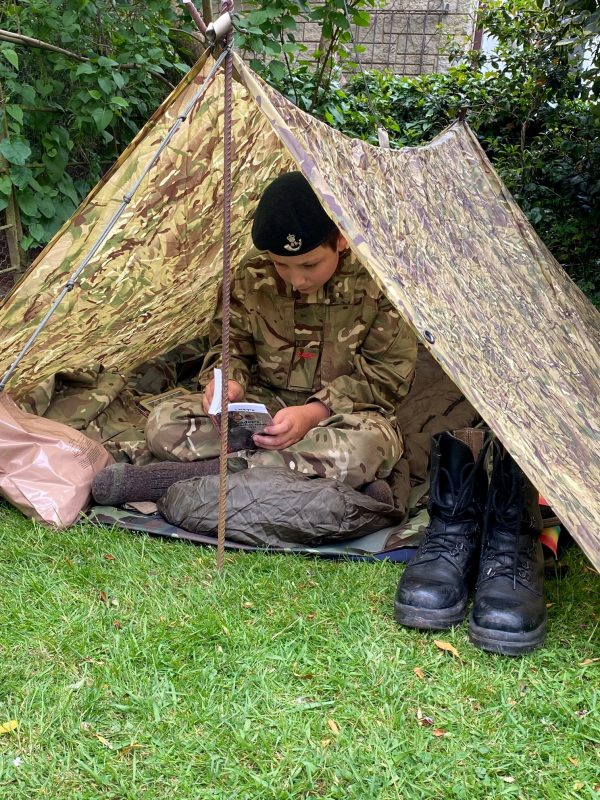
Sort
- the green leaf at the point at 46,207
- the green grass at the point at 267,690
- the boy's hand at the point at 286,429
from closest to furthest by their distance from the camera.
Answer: the green grass at the point at 267,690, the boy's hand at the point at 286,429, the green leaf at the point at 46,207

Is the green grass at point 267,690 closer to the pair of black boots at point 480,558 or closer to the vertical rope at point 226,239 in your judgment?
the pair of black boots at point 480,558

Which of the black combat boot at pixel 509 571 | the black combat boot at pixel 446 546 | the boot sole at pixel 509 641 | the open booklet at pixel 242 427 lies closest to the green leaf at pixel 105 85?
the open booklet at pixel 242 427

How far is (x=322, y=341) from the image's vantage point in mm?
3574

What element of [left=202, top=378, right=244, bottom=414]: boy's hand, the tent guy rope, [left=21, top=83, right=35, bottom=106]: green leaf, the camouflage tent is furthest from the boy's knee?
[left=21, top=83, right=35, bottom=106]: green leaf

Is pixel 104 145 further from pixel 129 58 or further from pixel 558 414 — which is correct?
pixel 558 414

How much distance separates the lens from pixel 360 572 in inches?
107

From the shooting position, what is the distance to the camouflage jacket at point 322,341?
3.46m

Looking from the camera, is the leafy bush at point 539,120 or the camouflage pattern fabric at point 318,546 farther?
the leafy bush at point 539,120

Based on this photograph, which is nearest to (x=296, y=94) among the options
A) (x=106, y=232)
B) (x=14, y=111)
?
(x=14, y=111)

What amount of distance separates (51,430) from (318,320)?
1.26 metres

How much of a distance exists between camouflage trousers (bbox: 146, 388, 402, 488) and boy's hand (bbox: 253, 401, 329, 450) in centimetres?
7

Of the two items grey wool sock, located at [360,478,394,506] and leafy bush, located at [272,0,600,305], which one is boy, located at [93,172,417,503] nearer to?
grey wool sock, located at [360,478,394,506]

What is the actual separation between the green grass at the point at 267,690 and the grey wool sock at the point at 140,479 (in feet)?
1.24

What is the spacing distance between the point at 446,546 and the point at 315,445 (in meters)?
0.78
